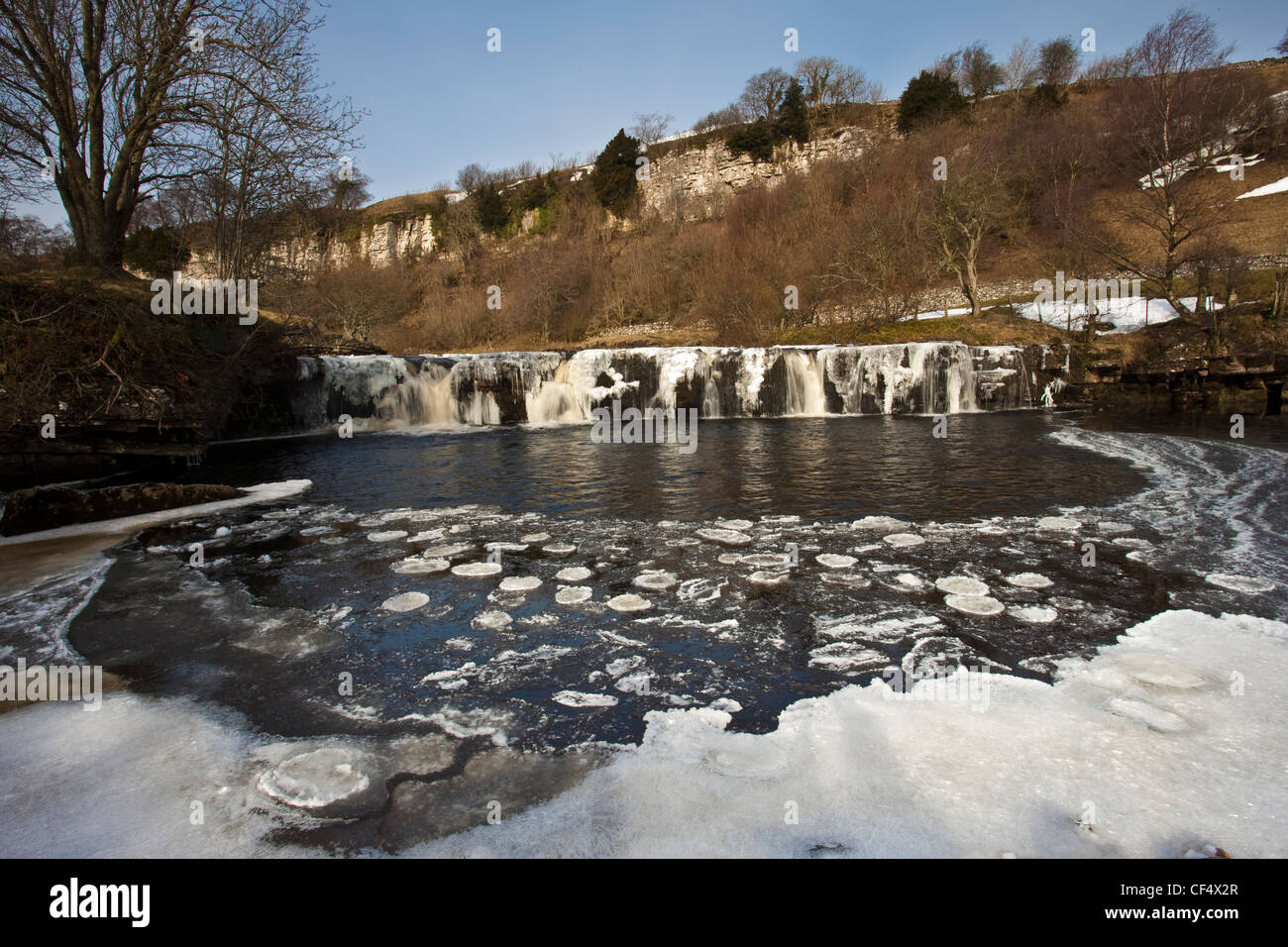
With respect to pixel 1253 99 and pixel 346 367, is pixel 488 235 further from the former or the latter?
pixel 1253 99

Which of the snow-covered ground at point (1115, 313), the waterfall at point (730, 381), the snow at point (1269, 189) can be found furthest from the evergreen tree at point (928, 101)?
the waterfall at point (730, 381)

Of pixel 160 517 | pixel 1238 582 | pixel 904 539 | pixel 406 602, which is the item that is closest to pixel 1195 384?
pixel 1238 582

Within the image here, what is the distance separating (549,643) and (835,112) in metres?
56.0

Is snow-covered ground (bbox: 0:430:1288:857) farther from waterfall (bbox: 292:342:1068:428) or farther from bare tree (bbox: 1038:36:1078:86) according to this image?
bare tree (bbox: 1038:36:1078:86)

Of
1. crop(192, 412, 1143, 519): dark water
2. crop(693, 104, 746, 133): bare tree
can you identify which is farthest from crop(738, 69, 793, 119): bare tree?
crop(192, 412, 1143, 519): dark water

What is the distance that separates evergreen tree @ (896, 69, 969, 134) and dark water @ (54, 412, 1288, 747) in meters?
42.1

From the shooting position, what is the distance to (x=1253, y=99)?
3378 cm

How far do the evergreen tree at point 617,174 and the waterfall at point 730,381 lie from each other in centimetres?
3884

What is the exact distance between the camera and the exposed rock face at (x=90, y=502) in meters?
7.25

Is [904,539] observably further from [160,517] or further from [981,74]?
[981,74]

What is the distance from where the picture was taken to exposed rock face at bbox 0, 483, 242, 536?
7250 mm

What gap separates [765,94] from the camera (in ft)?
179

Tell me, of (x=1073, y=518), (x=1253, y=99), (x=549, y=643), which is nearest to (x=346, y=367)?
(x=549, y=643)
